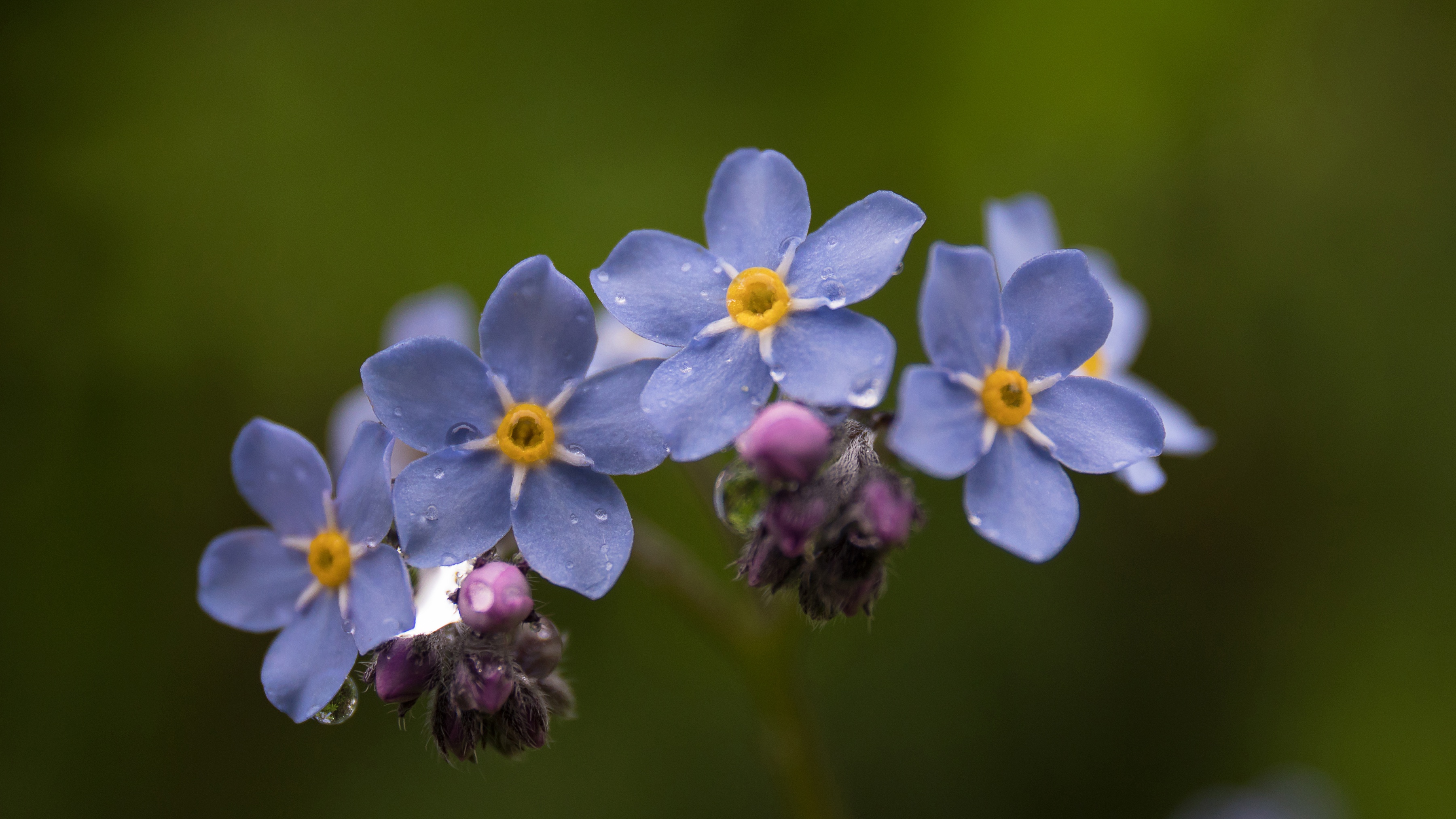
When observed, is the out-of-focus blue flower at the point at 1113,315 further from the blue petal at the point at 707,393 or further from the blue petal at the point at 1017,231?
the blue petal at the point at 707,393

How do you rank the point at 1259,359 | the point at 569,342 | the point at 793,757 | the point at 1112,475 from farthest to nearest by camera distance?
the point at 1259,359, the point at 1112,475, the point at 793,757, the point at 569,342

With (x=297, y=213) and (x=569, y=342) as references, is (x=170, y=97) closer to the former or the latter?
(x=297, y=213)

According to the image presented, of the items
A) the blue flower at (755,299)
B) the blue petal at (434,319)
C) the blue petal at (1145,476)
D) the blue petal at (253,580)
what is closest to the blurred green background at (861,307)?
the blue petal at (434,319)

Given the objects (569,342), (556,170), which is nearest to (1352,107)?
(556,170)

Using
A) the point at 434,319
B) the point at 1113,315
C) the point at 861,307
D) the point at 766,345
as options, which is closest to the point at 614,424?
the point at 766,345

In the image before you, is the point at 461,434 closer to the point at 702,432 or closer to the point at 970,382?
the point at 702,432
